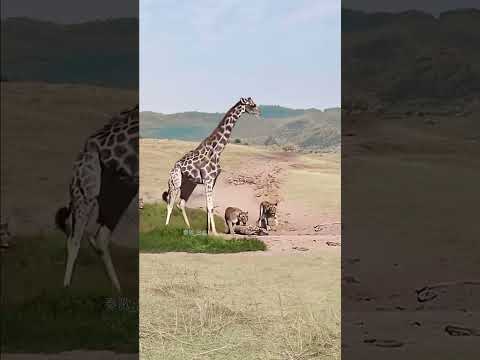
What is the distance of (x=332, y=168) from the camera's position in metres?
21.9

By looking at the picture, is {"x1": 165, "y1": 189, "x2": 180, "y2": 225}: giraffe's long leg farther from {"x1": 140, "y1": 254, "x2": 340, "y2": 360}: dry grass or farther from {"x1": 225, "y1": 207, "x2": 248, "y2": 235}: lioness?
{"x1": 225, "y1": 207, "x2": 248, "y2": 235}: lioness

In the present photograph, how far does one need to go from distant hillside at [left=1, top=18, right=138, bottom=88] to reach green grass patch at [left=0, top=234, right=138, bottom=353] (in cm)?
102

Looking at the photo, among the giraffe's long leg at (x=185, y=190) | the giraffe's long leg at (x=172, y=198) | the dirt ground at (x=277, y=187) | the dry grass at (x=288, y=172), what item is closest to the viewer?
the giraffe's long leg at (x=185, y=190)

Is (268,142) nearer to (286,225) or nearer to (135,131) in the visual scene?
(286,225)

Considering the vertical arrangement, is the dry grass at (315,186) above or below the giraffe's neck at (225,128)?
below

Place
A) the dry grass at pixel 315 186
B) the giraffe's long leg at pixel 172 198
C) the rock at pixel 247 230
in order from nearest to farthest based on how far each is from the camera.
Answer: the giraffe's long leg at pixel 172 198
the rock at pixel 247 230
the dry grass at pixel 315 186

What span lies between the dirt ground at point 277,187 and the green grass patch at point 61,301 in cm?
820

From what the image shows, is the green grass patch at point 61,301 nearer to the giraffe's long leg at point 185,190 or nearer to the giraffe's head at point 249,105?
the giraffe's long leg at point 185,190

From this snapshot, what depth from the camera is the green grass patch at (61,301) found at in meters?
3.80

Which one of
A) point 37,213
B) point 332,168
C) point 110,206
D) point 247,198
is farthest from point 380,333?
point 332,168

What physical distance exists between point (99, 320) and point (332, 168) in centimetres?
1839

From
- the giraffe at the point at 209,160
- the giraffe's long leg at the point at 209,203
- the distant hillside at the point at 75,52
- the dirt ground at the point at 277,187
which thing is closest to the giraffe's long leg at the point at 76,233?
the distant hillside at the point at 75,52

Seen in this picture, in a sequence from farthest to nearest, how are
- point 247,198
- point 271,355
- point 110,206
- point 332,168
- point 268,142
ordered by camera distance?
1. point 268,142
2. point 332,168
3. point 247,198
4. point 271,355
5. point 110,206

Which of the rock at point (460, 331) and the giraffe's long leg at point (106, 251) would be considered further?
the rock at point (460, 331)
